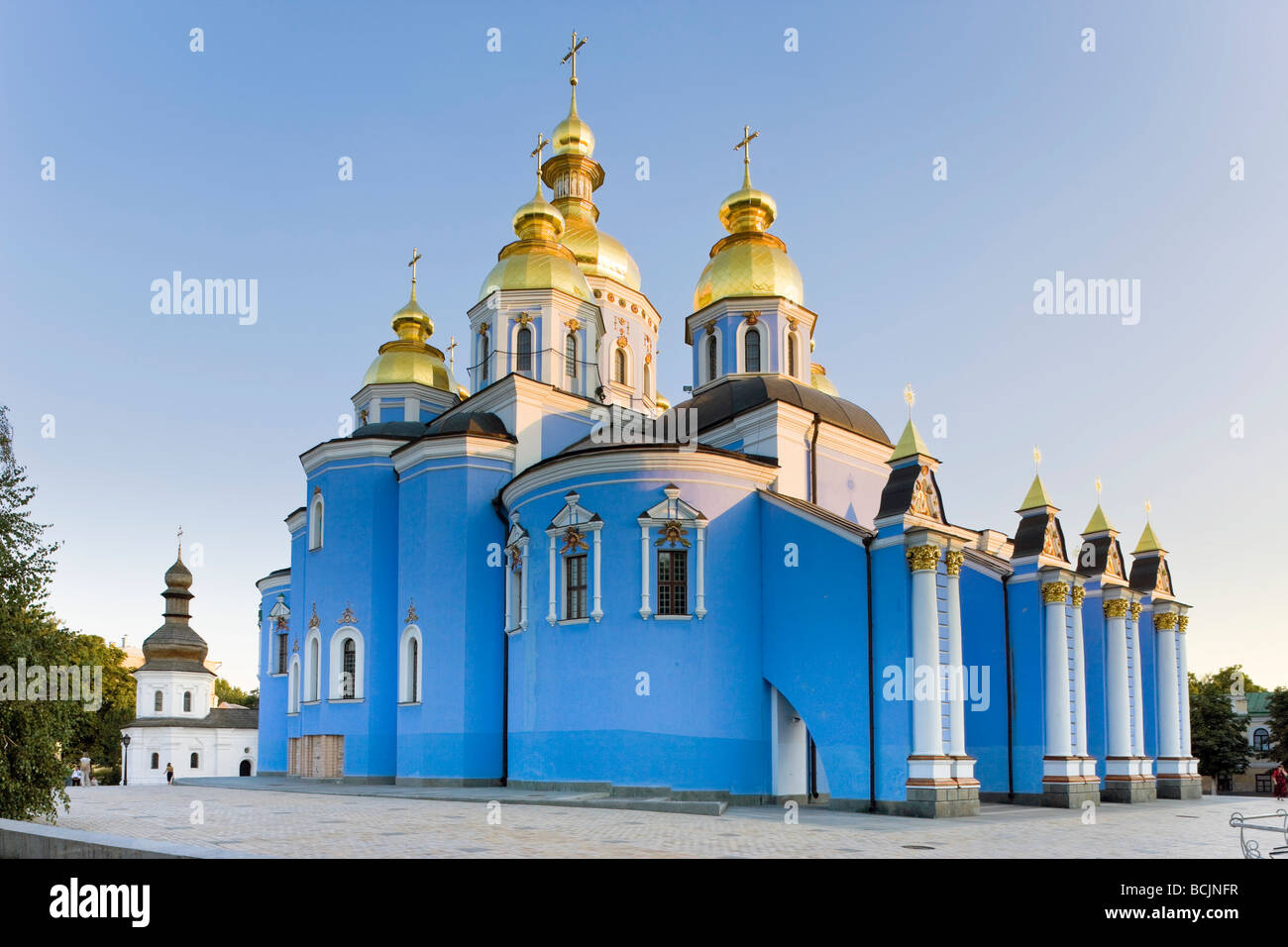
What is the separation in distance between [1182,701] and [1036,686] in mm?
8030

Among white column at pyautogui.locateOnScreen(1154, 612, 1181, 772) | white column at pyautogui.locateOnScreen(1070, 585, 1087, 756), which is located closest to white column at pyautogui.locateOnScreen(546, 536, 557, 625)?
white column at pyautogui.locateOnScreen(1070, 585, 1087, 756)

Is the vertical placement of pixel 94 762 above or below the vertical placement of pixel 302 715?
below

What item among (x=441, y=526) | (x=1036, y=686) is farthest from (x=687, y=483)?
(x=1036, y=686)

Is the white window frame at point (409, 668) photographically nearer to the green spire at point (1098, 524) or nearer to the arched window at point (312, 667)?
the arched window at point (312, 667)

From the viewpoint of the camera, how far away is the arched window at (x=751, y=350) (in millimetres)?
29672

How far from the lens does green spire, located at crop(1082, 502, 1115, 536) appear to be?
87.1 feet

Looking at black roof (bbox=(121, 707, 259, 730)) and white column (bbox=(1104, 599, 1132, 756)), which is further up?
white column (bbox=(1104, 599, 1132, 756))

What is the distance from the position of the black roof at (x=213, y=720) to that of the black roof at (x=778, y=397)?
35.4 meters

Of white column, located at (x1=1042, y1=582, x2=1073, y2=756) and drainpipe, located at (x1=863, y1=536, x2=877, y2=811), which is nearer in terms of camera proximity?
drainpipe, located at (x1=863, y1=536, x2=877, y2=811)

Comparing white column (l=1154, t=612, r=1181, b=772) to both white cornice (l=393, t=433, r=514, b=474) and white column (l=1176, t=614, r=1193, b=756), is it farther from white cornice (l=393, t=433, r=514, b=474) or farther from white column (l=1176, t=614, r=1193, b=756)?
white cornice (l=393, t=433, r=514, b=474)

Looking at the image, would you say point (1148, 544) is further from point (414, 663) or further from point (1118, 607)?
point (414, 663)

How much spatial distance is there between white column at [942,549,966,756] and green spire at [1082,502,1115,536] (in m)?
8.41
